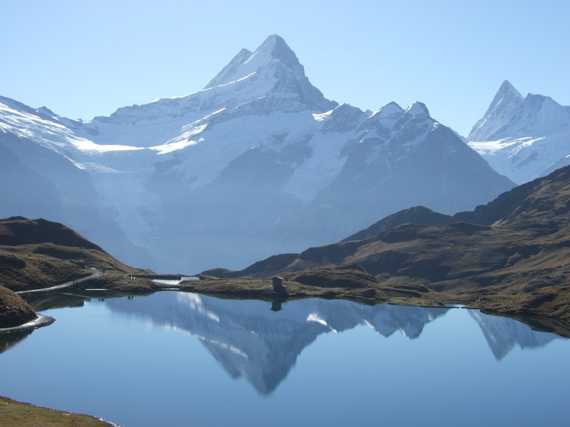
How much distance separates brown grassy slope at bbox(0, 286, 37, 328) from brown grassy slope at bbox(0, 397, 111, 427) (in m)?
57.6

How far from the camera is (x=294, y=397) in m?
129

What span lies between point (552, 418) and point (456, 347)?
211 feet

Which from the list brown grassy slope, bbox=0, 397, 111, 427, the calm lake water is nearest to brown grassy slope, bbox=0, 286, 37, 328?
the calm lake water

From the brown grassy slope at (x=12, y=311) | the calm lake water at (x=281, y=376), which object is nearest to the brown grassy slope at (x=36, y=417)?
the calm lake water at (x=281, y=376)

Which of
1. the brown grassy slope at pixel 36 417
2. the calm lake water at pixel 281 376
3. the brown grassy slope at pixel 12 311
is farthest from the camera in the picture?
the brown grassy slope at pixel 12 311

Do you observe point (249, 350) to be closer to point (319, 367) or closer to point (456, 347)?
point (319, 367)

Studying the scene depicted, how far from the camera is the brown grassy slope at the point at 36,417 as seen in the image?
306 feet

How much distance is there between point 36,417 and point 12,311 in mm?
72089

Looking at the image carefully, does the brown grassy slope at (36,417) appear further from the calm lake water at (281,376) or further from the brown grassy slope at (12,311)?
the brown grassy slope at (12,311)

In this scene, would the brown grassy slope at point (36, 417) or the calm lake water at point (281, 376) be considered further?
the calm lake water at point (281, 376)

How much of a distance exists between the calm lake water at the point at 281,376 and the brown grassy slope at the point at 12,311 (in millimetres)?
5883

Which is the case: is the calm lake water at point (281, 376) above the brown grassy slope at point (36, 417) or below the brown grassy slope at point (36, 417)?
above

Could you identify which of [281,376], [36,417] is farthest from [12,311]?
[36,417]

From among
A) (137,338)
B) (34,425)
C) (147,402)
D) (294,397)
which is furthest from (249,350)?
(34,425)
